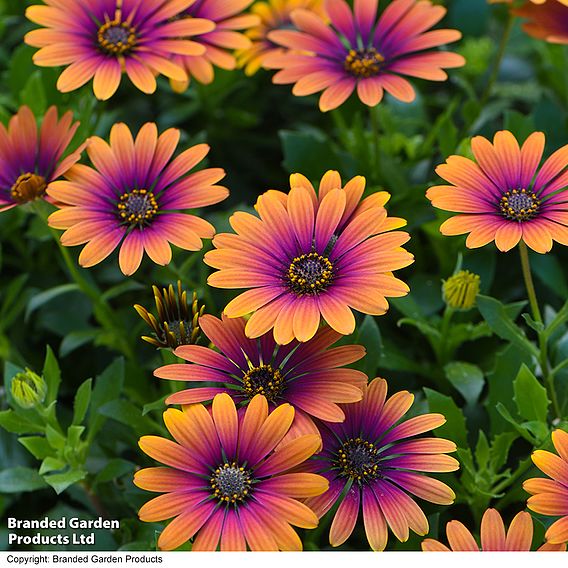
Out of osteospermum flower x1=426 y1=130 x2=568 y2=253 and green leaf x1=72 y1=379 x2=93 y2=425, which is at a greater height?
osteospermum flower x1=426 y1=130 x2=568 y2=253

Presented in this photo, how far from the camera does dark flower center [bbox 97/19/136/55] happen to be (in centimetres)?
107

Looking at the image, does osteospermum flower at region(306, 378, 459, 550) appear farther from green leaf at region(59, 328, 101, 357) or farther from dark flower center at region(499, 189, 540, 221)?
green leaf at region(59, 328, 101, 357)

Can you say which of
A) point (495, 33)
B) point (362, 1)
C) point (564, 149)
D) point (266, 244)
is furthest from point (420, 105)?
point (266, 244)

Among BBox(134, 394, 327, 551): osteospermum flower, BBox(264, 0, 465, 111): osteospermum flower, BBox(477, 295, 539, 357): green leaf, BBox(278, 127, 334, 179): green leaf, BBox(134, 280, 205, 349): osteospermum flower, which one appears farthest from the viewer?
BBox(278, 127, 334, 179): green leaf

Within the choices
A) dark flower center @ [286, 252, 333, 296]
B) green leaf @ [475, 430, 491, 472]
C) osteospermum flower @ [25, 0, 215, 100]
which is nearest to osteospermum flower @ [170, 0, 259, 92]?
osteospermum flower @ [25, 0, 215, 100]

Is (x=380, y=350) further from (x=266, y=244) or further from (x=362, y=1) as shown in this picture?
(x=362, y=1)

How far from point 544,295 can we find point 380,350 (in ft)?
1.11

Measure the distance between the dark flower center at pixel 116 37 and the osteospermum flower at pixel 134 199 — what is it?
136 millimetres

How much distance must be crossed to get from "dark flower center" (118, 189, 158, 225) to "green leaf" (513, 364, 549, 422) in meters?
0.45

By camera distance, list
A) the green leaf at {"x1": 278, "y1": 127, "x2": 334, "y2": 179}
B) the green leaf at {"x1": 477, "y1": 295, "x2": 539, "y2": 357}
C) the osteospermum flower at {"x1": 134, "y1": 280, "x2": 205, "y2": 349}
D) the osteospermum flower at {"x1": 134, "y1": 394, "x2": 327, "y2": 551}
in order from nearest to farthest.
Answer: the osteospermum flower at {"x1": 134, "y1": 394, "x2": 327, "y2": 551} → the osteospermum flower at {"x1": 134, "y1": 280, "x2": 205, "y2": 349} → the green leaf at {"x1": 477, "y1": 295, "x2": 539, "y2": 357} → the green leaf at {"x1": 278, "y1": 127, "x2": 334, "y2": 179}

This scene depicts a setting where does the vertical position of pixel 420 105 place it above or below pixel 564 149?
above

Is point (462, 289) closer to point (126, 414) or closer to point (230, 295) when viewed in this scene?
point (230, 295)

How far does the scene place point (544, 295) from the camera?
3.94 feet

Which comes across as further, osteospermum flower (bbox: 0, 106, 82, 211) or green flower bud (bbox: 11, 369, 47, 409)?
osteospermum flower (bbox: 0, 106, 82, 211)
